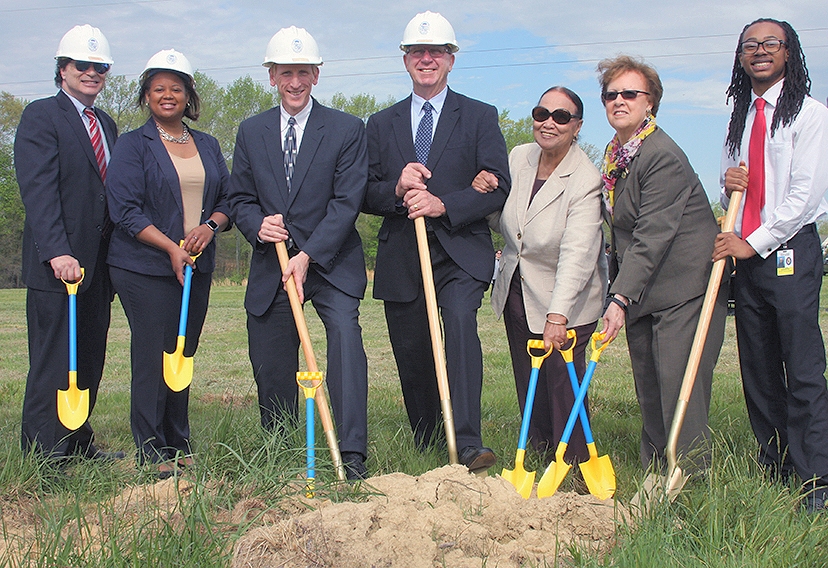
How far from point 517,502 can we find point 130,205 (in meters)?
2.74

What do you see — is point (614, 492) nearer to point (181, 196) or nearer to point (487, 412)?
point (487, 412)

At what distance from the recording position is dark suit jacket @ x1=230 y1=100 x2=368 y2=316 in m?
4.93

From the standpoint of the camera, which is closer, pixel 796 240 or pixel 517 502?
pixel 517 502

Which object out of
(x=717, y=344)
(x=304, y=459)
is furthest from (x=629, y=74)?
(x=304, y=459)

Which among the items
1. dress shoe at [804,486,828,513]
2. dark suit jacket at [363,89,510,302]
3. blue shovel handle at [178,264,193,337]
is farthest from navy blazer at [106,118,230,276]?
dress shoe at [804,486,828,513]

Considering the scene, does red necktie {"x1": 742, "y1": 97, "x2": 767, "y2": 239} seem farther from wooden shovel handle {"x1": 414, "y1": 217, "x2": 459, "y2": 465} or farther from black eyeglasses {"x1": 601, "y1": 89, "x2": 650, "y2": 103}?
wooden shovel handle {"x1": 414, "y1": 217, "x2": 459, "y2": 465}

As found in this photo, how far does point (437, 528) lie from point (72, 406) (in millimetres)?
2527

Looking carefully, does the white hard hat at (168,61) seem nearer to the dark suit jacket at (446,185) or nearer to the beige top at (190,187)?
the beige top at (190,187)

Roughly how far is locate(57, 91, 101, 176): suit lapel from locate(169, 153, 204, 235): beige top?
18.9 inches

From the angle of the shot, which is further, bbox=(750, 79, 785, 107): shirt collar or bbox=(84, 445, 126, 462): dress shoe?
bbox=(84, 445, 126, 462): dress shoe

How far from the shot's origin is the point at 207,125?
175ft

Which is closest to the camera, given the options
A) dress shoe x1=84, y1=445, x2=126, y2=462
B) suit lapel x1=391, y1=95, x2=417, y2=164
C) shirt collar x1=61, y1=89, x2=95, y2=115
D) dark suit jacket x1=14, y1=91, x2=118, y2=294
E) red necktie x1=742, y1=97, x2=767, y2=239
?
red necktie x1=742, y1=97, x2=767, y2=239

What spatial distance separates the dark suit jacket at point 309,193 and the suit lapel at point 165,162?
1.06 ft

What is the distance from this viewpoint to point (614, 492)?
4.45m
